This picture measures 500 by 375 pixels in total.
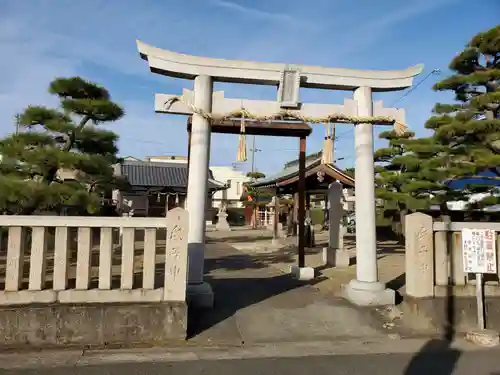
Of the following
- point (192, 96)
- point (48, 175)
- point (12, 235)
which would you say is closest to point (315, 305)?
point (192, 96)

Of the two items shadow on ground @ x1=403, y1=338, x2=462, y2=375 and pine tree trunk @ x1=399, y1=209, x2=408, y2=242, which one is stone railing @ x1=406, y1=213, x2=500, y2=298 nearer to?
shadow on ground @ x1=403, y1=338, x2=462, y2=375

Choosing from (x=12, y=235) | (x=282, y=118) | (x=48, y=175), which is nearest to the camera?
(x=12, y=235)

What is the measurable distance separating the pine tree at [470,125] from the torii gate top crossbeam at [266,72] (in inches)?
138

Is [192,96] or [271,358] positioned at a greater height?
[192,96]

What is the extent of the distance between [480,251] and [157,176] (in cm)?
2621

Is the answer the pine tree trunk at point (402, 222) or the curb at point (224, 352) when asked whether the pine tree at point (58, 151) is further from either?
the pine tree trunk at point (402, 222)

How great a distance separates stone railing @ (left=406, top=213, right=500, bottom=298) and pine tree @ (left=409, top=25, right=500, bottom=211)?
3912mm

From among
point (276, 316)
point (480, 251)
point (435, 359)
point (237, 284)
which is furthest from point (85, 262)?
point (480, 251)

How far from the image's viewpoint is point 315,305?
6.88 meters

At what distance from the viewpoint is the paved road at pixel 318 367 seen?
4328 millimetres

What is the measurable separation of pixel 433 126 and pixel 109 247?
9.64 metres

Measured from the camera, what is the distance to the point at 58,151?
8.73m

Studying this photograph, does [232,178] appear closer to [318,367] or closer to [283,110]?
[283,110]

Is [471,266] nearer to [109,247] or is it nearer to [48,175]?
[109,247]
